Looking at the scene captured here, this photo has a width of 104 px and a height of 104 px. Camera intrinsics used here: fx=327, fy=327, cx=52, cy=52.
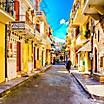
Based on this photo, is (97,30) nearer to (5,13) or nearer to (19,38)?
(19,38)

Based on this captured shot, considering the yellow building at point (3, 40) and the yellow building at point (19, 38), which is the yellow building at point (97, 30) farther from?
the yellow building at point (19, 38)

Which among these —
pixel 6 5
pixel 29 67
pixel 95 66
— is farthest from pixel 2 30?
pixel 29 67

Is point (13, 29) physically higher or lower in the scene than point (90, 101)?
higher

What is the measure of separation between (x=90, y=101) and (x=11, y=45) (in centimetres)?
1242

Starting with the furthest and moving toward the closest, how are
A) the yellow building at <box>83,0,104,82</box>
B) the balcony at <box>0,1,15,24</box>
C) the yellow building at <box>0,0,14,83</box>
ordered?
the yellow building at <box>0,0,14,83</box>, the yellow building at <box>83,0,104,82</box>, the balcony at <box>0,1,15,24</box>

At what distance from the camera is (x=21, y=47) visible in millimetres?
27984

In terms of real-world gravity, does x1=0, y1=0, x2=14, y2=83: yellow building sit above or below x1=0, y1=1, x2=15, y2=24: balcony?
below

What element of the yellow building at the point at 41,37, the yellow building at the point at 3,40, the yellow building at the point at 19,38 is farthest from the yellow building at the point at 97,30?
the yellow building at the point at 41,37

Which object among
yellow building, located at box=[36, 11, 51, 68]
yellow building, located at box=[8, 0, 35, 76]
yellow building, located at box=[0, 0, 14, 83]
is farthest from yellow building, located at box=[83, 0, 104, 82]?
yellow building, located at box=[36, 11, 51, 68]

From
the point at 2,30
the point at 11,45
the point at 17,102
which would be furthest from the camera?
the point at 11,45

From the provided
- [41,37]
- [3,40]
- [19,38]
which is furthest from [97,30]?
[41,37]

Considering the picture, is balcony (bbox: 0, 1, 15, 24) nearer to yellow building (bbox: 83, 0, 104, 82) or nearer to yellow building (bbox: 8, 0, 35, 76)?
yellow building (bbox: 8, 0, 35, 76)

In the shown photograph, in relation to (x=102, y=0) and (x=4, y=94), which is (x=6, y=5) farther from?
(x=4, y=94)

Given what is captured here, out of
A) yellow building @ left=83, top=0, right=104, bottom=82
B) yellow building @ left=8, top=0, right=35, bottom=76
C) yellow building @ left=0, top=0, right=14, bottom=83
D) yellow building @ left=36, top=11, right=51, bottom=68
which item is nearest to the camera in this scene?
yellow building @ left=83, top=0, right=104, bottom=82
